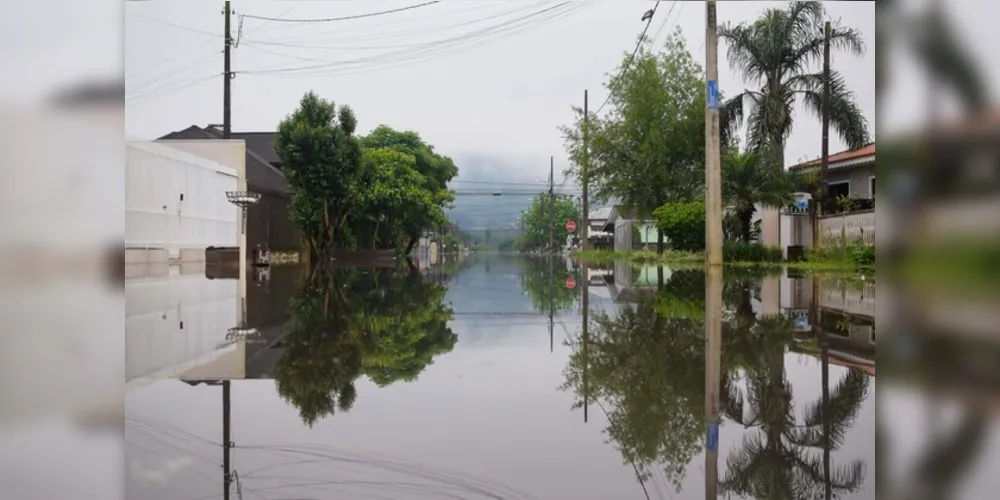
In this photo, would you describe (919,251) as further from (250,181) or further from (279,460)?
(250,181)

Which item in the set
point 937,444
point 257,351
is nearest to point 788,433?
point 937,444

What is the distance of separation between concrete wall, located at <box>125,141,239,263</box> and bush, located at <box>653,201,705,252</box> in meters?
13.8

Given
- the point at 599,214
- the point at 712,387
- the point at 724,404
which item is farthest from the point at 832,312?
the point at 599,214

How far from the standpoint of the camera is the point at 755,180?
2095 centimetres

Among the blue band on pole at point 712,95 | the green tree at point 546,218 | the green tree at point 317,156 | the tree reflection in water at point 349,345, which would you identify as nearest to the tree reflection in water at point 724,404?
the tree reflection in water at point 349,345

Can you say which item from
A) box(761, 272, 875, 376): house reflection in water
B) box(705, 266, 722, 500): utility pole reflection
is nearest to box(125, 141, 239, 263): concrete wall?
box(761, 272, 875, 376): house reflection in water

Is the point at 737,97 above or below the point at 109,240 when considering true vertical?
above

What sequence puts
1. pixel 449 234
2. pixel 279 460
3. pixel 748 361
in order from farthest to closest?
pixel 449 234, pixel 748 361, pixel 279 460

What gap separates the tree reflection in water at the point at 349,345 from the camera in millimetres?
4320

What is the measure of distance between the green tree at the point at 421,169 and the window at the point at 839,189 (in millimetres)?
18049

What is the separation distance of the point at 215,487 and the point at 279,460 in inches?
12.8

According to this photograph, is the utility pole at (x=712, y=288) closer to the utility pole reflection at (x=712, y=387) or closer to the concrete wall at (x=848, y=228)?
the utility pole reflection at (x=712, y=387)

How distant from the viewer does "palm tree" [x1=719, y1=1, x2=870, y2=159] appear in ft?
71.6

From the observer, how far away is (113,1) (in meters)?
2.71
